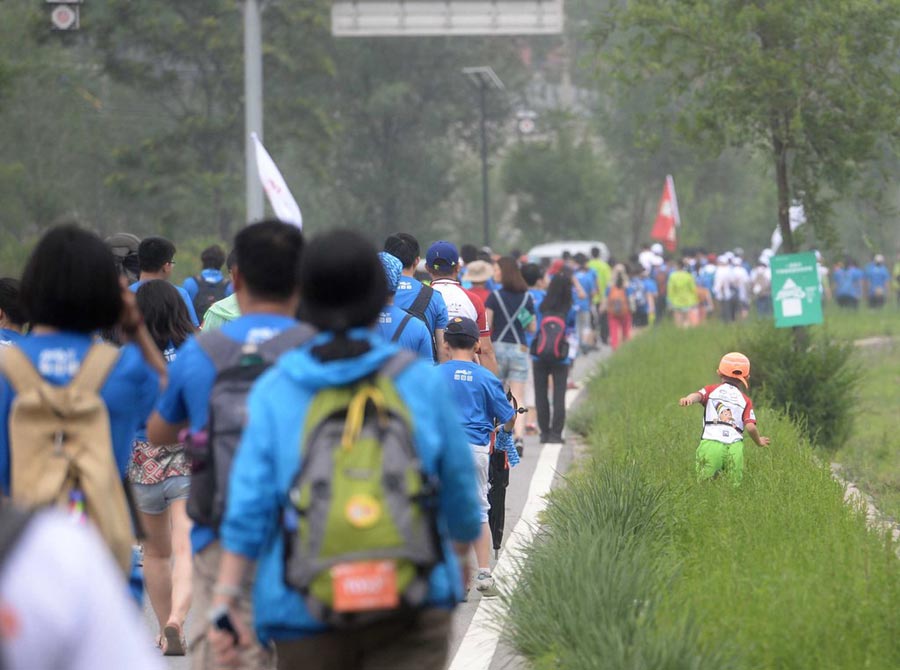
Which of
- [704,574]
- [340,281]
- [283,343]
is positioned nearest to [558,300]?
[704,574]

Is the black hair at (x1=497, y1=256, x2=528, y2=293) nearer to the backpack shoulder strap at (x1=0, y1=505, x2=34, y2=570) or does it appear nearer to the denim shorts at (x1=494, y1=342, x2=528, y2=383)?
the denim shorts at (x1=494, y1=342, x2=528, y2=383)

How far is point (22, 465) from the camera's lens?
459cm

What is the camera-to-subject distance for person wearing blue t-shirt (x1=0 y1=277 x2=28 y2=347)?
846cm

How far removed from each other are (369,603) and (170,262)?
459 cm

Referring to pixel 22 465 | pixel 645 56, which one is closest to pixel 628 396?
pixel 645 56

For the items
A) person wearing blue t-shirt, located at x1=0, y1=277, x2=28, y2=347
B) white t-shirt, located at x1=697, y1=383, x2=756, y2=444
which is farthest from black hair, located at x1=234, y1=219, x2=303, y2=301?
white t-shirt, located at x1=697, y1=383, x2=756, y2=444

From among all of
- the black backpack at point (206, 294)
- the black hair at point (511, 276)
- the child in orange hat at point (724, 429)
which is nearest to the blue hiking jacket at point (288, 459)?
the child in orange hat at point (724, 429)

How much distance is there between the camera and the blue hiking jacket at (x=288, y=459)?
151 inches

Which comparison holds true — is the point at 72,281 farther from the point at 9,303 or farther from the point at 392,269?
the point at 392,269

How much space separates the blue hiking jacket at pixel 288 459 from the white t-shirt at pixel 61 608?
144 cm

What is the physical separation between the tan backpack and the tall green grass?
1.91 meters

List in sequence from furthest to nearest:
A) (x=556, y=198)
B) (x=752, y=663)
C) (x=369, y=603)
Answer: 1. (x=556, y=198)
2. (x=752, y=663)
3. (x=369, y=603)

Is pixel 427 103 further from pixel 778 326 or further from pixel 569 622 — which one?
pixel 569 622

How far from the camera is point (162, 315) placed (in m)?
7.21
